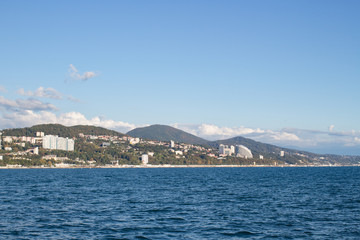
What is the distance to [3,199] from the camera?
61906 mm

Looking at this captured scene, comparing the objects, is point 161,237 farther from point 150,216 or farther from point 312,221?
point 312,221

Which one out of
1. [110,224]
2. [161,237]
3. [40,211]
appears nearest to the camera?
[161,237]

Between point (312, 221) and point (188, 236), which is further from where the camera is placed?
point (312, 221)

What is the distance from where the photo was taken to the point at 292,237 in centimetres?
3469

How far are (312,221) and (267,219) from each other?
183 inches

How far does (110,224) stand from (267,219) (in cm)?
1686

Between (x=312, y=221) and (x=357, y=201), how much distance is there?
2340cm

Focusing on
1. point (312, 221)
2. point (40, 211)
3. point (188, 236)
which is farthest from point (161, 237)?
point (40, 211)

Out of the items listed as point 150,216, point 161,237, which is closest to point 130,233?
point 161,237

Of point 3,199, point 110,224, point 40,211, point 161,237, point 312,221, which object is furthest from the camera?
point 3,199

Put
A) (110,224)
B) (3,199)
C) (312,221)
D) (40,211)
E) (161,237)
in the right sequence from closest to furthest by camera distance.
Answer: (161,237) < (110,224) < (312,221) < (40,211) < (3,199)

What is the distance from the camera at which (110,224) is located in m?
40.0

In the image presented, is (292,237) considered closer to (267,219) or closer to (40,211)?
(267,219)

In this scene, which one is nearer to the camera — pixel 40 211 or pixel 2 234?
pixel 2 234
